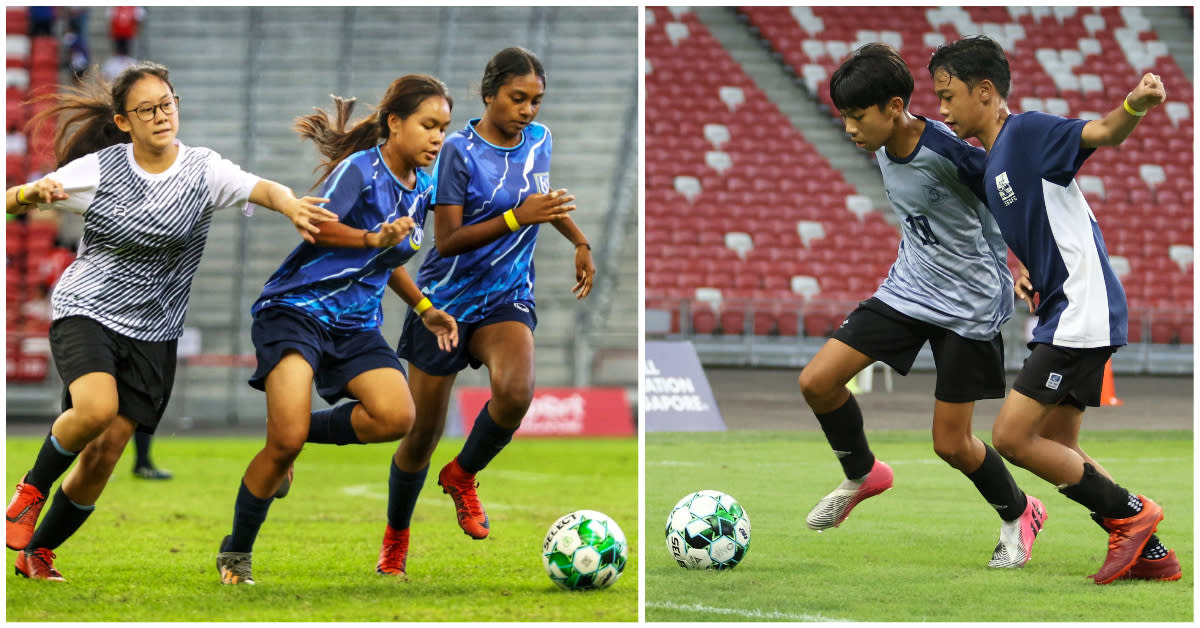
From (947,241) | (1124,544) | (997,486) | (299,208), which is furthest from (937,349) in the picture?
(299,208)

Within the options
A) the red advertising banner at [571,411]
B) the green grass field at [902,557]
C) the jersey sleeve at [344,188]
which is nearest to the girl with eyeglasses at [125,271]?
the jersey sleeve at [344,188]

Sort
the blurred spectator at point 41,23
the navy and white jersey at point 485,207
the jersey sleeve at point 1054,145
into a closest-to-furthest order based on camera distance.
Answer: the jersey sleeve at point 1054,145
the navy and white jersey at point 485,207
the blurred spectator at point 41,23

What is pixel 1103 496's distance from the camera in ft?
14.3

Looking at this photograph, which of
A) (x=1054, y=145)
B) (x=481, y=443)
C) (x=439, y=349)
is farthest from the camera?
(x=481, y=443)

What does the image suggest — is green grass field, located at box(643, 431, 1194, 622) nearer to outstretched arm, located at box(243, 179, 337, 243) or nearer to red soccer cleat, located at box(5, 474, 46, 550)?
outstretched arm, located at box(243, 179, 337, 243)

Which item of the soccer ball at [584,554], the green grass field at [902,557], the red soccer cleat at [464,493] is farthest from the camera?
the red soccer cleat at [464,493]

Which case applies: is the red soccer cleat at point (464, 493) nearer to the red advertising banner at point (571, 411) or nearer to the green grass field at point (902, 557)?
the green grass field at point (902, 557)

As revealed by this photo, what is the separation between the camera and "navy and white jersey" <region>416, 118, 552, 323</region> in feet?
15.7

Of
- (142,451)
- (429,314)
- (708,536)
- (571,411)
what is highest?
(429,314)

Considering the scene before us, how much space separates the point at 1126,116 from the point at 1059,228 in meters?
0.45

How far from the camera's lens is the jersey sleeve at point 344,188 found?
4301 millimetres

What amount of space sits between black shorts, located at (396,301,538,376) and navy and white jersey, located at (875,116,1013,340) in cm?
130

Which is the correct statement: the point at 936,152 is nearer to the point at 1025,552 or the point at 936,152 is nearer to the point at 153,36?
the point at 1025,552

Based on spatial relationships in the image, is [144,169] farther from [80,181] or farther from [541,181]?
[541,181]
